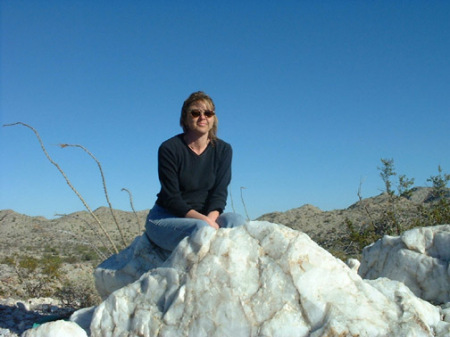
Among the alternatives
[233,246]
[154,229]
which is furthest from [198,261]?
[154,229]

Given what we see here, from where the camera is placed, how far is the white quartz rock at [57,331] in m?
3.42

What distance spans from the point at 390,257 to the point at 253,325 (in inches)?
83.6

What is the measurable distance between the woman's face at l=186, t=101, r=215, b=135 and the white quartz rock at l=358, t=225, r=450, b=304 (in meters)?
2.20

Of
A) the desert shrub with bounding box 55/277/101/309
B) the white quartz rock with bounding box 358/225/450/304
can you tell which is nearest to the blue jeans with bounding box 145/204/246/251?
the white quartz rock with bounding box 358/225/450/304

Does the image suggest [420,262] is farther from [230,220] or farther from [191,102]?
[191,102]

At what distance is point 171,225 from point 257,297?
1.52 metres

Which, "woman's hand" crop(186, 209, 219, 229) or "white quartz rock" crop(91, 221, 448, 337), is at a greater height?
"woman's hand" crop(186, 209, 219, 229)

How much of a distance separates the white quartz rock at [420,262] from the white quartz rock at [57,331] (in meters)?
2.94

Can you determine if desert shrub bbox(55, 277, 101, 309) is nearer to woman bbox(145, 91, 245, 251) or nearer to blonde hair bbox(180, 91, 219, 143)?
woman bbox(145, 91, 245, 251)

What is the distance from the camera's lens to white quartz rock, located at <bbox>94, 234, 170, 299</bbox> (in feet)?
16.0

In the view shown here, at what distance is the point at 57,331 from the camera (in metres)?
3.43

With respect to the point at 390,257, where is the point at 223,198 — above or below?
above

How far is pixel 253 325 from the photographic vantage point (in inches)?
125

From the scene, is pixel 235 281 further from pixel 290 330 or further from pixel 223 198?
pixel 223 198
